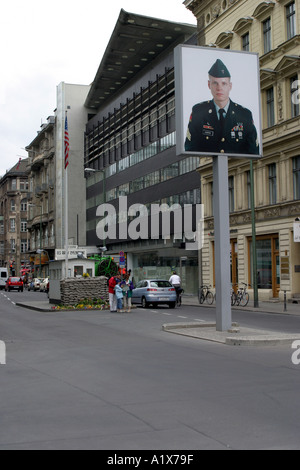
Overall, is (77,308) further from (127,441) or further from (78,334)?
(127,441)

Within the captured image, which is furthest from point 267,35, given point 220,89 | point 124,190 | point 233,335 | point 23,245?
point 23,245

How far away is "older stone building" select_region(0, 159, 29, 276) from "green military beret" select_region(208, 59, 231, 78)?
107 m

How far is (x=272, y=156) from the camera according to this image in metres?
33.4

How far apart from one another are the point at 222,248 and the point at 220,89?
4243 mm

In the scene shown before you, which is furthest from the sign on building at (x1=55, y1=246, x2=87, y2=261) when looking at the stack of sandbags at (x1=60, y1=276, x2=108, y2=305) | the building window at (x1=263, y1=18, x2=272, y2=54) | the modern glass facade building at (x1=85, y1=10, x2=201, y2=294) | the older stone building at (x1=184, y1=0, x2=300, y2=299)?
the building window at (x1=263, y1=18, x2=272, y2=54)

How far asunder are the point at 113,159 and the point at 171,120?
56.4ft

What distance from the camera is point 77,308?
28094 mm

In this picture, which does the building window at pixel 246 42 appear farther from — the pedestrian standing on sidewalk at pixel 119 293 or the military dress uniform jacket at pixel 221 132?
the military dress uniform jacket at pixel 221 132

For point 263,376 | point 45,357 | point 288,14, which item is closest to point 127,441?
point 263,376

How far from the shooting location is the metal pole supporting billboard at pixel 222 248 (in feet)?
52.3

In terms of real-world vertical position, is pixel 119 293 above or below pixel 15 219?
below

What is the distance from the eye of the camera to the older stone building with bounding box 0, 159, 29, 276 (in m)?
121

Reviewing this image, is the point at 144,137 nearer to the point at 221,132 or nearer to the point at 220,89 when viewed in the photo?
the point at 220,89

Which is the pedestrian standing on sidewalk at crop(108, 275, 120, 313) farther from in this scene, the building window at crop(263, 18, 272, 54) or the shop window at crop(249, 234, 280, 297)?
the building window at crop(263, 18, 272, 54)
